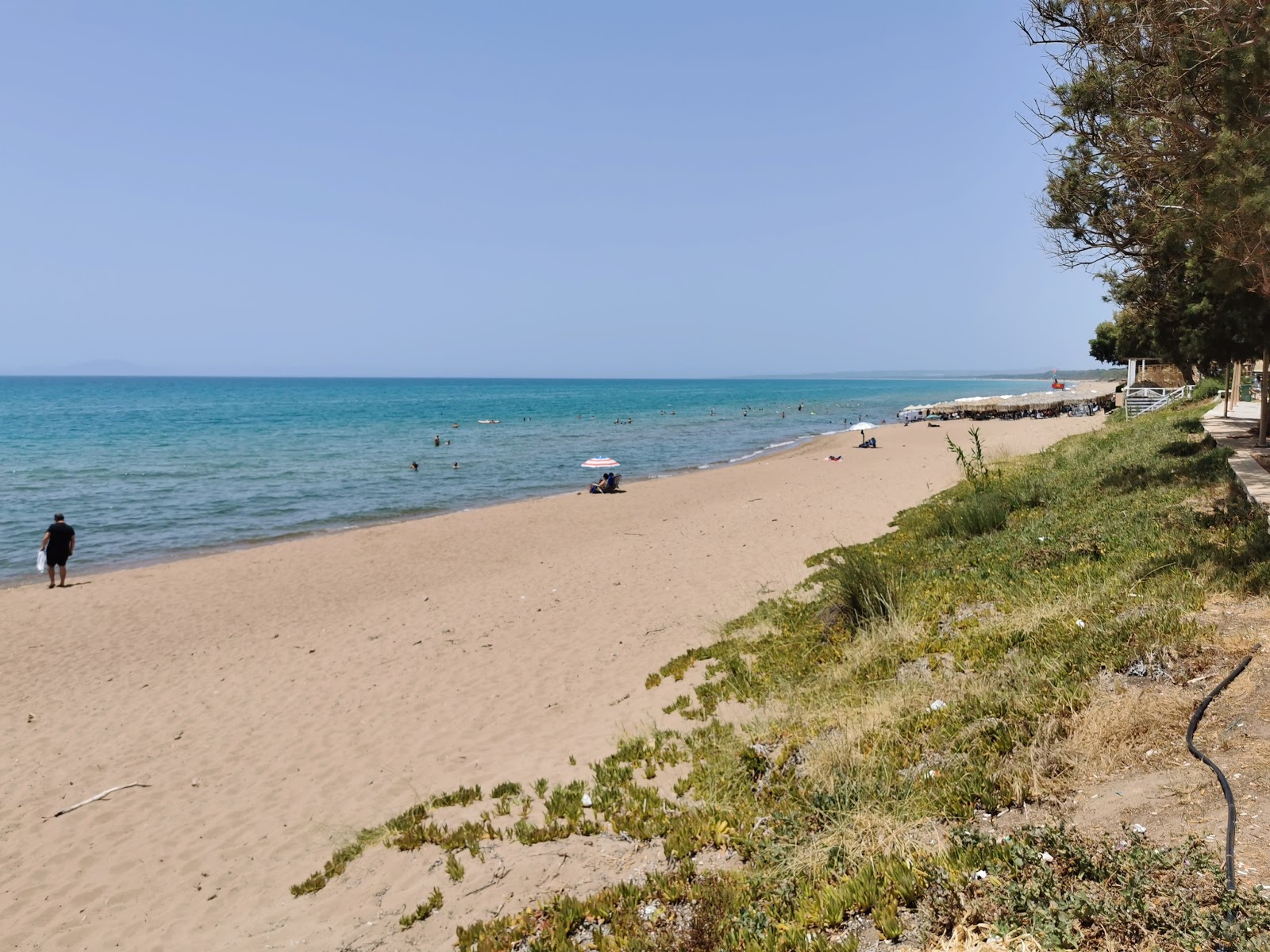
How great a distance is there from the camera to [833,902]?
3.94 m

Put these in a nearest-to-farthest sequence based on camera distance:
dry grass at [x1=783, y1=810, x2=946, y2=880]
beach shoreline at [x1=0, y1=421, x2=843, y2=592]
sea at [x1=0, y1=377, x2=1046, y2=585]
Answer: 1. dry grass at [x1=783, y1=810, x2=946, y2=880]
2. beach shoreline at [x1=0, y1=421, x2=843, y2=592]
3. sea at [x1=0, y1=377, x2=1046, y2=585]

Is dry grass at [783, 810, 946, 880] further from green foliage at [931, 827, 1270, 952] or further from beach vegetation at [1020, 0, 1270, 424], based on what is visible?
beach vegetation at [1020, 0, 1270, 424]

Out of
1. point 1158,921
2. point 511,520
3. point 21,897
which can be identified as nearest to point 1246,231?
point 1158,921

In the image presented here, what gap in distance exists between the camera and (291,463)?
40875 millimetres

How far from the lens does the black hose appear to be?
3.43 metres

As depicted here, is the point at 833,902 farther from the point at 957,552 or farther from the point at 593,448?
the point at 593,448

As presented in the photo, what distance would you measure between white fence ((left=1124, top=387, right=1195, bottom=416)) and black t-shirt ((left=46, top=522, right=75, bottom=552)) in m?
42.8

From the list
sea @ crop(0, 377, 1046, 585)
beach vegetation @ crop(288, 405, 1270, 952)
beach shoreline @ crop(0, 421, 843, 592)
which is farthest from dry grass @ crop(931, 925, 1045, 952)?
sea @ crop(0, 377, 1046, 585)

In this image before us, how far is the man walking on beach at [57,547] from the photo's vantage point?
55.8 feet

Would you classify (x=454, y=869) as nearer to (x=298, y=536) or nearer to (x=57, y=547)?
(x=57, y=547)

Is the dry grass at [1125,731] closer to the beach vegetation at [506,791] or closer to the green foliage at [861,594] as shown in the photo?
the green foliage at [861,594]

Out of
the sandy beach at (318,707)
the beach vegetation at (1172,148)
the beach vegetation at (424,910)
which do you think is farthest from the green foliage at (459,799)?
the beach vegetation at (1172,148)

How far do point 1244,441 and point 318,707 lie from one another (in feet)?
58.0

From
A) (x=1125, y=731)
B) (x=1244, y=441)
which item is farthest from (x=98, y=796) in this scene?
(x=1244, y=441)
